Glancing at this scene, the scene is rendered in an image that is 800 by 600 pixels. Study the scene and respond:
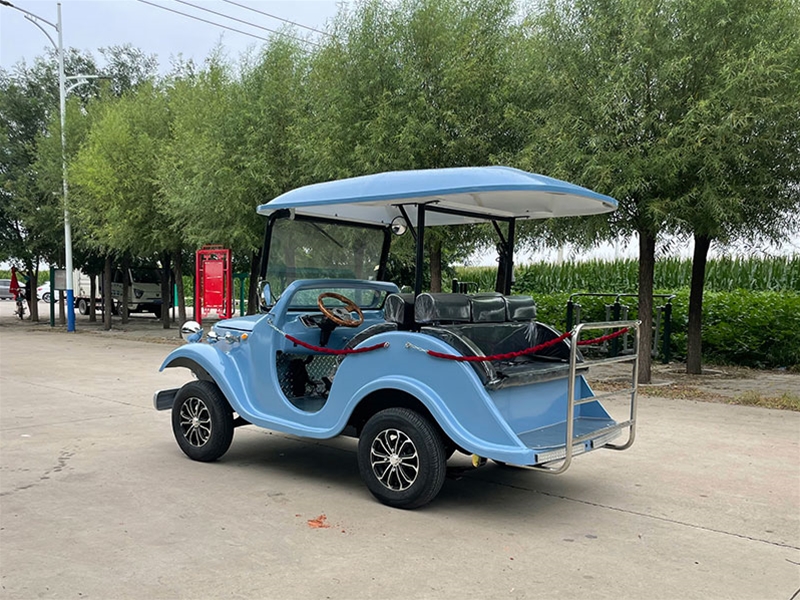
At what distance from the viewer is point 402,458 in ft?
16.5

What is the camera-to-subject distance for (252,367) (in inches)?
238

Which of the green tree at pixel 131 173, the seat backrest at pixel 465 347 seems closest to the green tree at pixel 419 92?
the seat backrest at pixel 465 347

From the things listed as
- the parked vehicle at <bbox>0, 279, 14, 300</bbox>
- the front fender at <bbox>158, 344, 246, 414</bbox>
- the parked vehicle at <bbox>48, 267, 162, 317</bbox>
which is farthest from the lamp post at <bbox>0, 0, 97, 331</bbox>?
the parked vehicle at <bbox>0, 279, 14, 300</bbox>

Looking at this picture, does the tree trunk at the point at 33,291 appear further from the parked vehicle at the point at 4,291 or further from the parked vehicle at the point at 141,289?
the parked vehicle at the point at 4,291

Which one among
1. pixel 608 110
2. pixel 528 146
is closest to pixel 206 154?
pixel 528 146

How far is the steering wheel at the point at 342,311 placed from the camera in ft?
20.3

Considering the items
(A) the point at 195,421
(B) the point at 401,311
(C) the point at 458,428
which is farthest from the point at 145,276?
(C) the point at 458,428

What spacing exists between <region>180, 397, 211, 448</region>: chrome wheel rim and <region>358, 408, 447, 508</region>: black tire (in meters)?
1.74

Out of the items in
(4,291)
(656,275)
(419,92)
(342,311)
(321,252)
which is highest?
(419,92)

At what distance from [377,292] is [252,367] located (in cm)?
150

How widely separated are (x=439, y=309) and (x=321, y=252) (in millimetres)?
1704

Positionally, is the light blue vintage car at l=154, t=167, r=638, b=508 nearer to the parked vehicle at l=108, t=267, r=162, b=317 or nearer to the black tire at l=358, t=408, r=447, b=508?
the black tire at l=358, t=408, r=447, b=508

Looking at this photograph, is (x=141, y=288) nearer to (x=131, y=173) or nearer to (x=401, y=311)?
(x=131, y=173)

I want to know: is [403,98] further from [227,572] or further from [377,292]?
[227,572]
